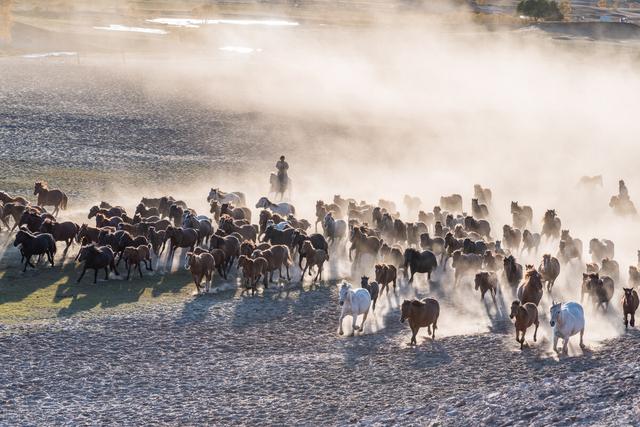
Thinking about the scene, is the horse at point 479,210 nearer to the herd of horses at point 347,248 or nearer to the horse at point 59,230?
the herd of horses at point 347,248

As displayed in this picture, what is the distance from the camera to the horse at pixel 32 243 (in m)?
30.6

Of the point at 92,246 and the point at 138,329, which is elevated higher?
the point at 92,246

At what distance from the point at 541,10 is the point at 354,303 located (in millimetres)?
96808

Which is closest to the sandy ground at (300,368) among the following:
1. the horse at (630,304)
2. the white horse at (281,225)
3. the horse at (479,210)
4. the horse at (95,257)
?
the horse at (630,304)

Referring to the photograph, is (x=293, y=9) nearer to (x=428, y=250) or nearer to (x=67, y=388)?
(x=428, y=250)

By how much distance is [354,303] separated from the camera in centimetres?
2594

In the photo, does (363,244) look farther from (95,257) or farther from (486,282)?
(95,257)

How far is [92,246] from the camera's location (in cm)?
2941

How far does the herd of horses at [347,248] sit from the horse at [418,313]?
1.1 inches

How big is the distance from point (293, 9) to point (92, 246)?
11754cm

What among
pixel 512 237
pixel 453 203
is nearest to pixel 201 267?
pixel 512 237

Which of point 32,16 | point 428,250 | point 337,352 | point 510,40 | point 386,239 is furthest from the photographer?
point 32,16

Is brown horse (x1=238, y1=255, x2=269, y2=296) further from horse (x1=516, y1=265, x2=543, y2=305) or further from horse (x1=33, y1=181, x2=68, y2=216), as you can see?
horse (x1=33, y1=181, x2=68, y2=216)

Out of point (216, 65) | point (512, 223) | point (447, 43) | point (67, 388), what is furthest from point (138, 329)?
point (447, 43)
